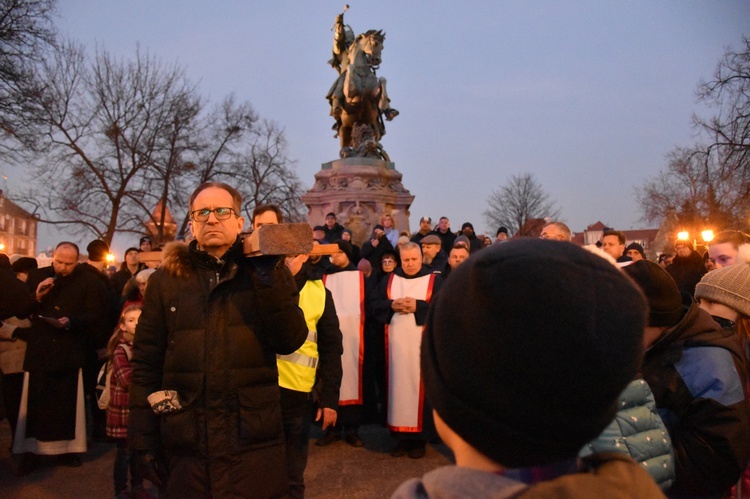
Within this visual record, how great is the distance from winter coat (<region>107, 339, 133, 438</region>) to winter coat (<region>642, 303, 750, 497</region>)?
385cm

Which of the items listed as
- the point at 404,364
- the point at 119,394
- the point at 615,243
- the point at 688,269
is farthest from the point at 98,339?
the point at 688,269

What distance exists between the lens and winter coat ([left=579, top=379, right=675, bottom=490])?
6.83ft

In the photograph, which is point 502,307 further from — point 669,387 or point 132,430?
point 132,430

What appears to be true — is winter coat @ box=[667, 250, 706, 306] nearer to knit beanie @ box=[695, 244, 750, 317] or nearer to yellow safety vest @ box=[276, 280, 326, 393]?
knit beanie @ box=[695, 244, 750, 317]

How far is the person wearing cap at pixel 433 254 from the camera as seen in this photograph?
8398 millimetres

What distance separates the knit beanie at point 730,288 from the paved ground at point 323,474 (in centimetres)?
310

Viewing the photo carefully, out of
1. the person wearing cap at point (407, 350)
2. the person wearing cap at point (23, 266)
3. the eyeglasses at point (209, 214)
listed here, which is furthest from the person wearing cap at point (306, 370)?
the person wearing cap at point (23, 266)

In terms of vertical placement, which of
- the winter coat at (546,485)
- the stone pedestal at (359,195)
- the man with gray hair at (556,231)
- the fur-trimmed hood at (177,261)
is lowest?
the winter coat at (546,485)

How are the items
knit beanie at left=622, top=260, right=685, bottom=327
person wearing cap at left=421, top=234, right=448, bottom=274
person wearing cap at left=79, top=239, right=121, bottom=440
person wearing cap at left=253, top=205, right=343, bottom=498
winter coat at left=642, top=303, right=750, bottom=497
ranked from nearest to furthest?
winter coat at left=642, top=303, right=750, bottom=497 < knit beanie at left=622, top=260, right=685, bottom=327 < person wearing cap at left=253, top=205, right=343, bottom=498 < person wearing cap at left=79, top=239, right=121, bottom=440 < person wearing cap at left=421, top=234, right=448, bottom=274

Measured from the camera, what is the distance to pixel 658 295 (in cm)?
262

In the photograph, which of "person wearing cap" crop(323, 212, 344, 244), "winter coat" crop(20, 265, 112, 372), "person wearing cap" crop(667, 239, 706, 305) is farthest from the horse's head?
"winter coat" crop(20, 265, 112, 372)

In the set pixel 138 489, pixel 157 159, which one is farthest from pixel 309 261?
pixel 157 159

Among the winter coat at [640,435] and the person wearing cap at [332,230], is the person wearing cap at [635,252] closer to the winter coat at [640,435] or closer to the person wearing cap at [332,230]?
the person wearing cap at [332,230]

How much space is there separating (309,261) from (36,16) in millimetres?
12869
